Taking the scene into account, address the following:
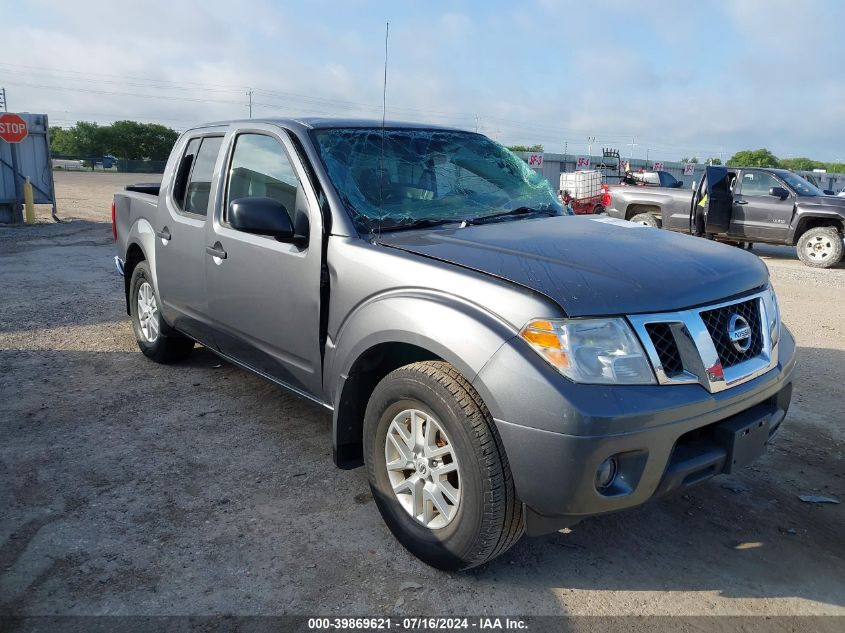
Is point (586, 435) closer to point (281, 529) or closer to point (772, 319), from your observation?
point (772, 319)

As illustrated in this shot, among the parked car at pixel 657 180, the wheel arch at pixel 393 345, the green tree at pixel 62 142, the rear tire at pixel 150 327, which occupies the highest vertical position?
the green tree at pixel 62 142

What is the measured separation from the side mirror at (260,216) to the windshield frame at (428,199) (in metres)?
0.29

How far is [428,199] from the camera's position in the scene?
362cm

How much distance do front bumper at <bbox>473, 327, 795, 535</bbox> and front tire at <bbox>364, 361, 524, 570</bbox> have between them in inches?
3.2

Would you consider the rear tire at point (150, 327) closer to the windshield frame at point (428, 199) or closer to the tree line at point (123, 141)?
the windshield frame at point (428, 199)

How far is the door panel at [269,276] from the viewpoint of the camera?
3.37 metres

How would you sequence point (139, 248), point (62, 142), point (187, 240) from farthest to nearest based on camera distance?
point (62, 142), point (139, 248), point (187, 240)

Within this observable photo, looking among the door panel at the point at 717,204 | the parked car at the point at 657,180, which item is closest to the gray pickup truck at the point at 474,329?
the door panel at the point at 717,204

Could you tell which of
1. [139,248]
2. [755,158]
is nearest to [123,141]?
[755,158]

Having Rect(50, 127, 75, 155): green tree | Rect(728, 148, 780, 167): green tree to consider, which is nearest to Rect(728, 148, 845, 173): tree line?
Rect(728, 148, 780, 167): green tree

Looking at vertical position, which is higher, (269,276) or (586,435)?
(269,276)

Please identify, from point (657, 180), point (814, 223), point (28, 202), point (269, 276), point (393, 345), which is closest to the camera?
point (393, 345)

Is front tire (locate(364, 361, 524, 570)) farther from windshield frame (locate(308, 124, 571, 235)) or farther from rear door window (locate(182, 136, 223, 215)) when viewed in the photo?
rear door window (locate(182, 136, 223, 215))

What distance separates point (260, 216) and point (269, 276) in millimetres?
478
